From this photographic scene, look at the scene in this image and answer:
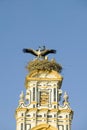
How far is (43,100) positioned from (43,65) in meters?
2.81

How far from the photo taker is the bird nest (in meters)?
64.2

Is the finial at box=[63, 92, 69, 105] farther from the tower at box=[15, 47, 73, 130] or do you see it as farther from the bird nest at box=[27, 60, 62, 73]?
the bird nest at box=[27, 60, 62, 73]

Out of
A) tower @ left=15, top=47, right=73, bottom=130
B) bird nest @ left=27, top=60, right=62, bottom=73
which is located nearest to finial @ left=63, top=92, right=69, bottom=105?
tower @ left=15, top=47, right=73, bottom=130

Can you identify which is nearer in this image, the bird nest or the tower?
the tower

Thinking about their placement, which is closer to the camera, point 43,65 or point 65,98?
point 65,98

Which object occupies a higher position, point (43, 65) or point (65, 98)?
point (43, 65)

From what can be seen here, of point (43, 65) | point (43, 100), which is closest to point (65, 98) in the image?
point (43, 100)

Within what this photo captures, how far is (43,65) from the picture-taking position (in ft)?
211

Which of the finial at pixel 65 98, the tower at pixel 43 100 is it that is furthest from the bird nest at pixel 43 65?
the finial at pixel 65 98

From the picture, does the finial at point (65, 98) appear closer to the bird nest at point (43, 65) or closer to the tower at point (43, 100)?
the tower at point (43, 100)

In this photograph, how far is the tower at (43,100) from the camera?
62.2m

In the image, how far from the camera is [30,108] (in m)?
62.7

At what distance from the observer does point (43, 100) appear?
63531mm

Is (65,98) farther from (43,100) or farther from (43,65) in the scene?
(43,65)
